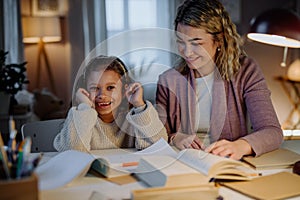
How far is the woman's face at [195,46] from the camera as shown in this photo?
1.32 m

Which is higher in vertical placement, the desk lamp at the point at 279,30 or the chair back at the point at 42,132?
the desk lamp at the point at 279,30

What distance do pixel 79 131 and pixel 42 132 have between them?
0.83 feet

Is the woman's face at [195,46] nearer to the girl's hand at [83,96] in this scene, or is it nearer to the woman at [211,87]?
the woman at [211,87]

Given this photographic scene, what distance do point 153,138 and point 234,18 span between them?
10.6 ft

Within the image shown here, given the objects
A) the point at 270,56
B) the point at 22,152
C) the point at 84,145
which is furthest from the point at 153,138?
the point at 270,56

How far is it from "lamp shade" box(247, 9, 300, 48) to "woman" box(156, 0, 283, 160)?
14 centimetres

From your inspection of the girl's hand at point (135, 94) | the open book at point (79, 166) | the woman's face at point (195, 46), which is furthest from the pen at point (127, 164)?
the woman's face at point (195, 46)

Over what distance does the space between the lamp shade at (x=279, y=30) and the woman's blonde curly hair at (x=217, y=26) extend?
144mm

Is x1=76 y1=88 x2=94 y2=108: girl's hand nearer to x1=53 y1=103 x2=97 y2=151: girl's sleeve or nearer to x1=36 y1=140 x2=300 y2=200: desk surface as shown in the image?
x1=53 y1=103 x2=97 y2=151: girl's sleeve

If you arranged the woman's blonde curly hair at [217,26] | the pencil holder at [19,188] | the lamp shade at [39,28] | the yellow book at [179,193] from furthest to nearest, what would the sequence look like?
the lamp shade at [39,28]
the woman's blonde curly hair at [217,26]
the yellow book at [179,193]
the pencil holder at [19,188]

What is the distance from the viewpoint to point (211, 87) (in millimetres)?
1456

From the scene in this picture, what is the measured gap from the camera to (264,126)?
1348 millimetres

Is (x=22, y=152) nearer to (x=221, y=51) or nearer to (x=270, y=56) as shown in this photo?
(x=221, y=51)

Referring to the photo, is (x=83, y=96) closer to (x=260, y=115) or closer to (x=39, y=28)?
(x=260, y=115)
